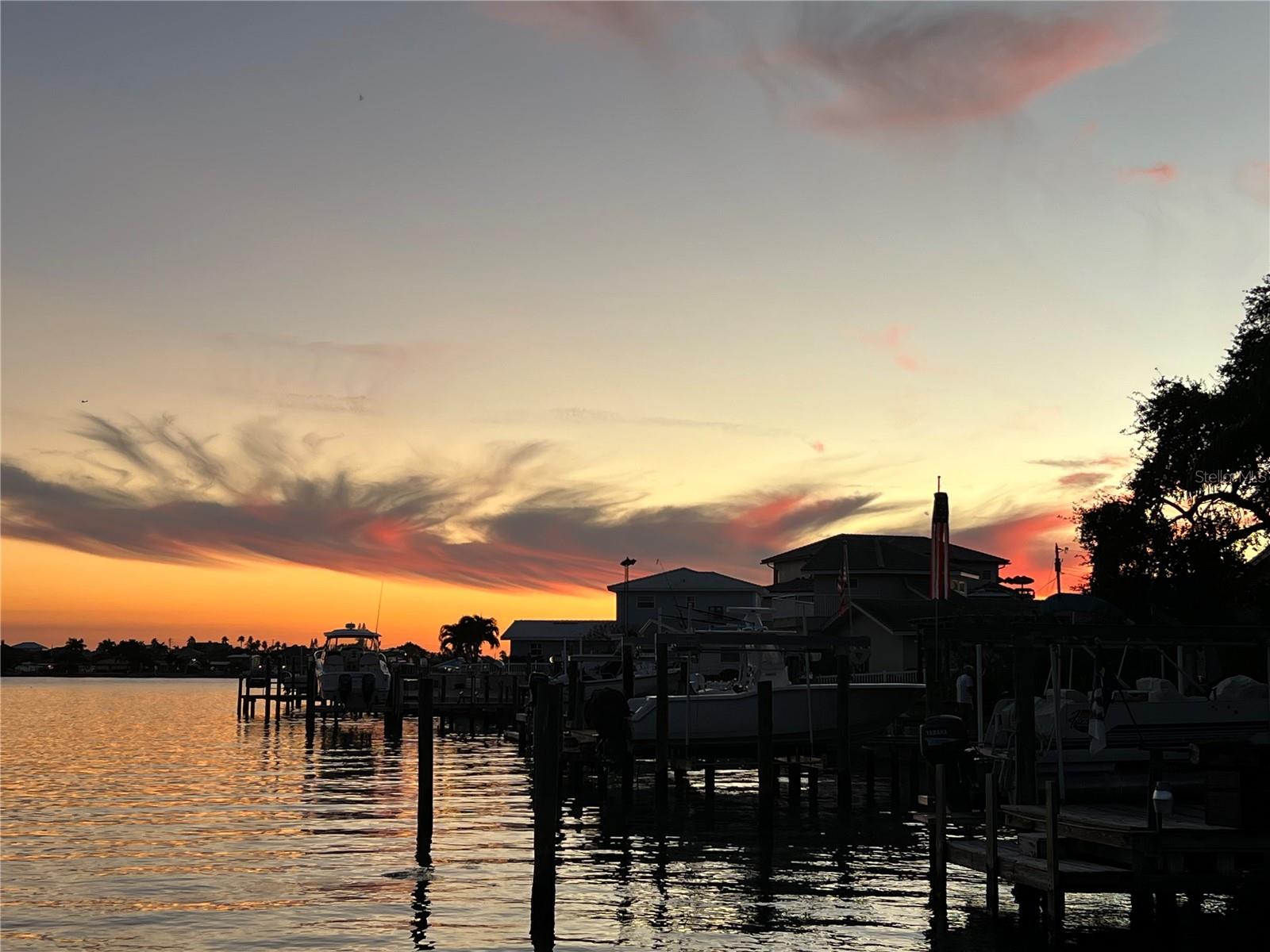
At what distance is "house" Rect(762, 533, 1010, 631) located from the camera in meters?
77.8

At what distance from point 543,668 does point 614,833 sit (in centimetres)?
5025

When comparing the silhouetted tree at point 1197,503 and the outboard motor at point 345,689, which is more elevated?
the silhouetted tree at point 1197,503

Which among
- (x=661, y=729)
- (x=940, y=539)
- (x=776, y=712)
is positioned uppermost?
(x=940, y=539)

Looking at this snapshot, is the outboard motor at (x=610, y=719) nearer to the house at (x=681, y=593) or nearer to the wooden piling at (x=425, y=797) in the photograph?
the wooden piling at (x=425, y=797)

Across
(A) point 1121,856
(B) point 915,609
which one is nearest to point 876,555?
(B) point 915,609

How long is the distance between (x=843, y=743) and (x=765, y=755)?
2804 millimetres

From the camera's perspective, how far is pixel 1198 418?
48.3 metres

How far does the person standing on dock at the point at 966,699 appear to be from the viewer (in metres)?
33.3

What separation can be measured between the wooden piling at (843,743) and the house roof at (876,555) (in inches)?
1633

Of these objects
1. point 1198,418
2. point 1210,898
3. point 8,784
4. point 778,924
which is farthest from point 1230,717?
point 8,784

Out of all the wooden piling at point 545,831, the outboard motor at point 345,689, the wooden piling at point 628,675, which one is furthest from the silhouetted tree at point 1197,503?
the outboard motor at point 345,689

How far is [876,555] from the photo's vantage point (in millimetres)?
81188

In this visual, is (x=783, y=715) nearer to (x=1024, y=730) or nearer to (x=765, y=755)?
(x=765, y=755)

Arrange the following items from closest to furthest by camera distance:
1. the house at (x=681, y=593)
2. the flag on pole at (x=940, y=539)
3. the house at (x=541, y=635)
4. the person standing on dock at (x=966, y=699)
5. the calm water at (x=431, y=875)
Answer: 1. the calm water at (x=431, y=875)
2. the flag on pole at (x=940, y=539)
3. the person standing on dock at (x=966, y=699)
4. the house at (x=681, y=593)
5. the house at (x=541, y=635)
